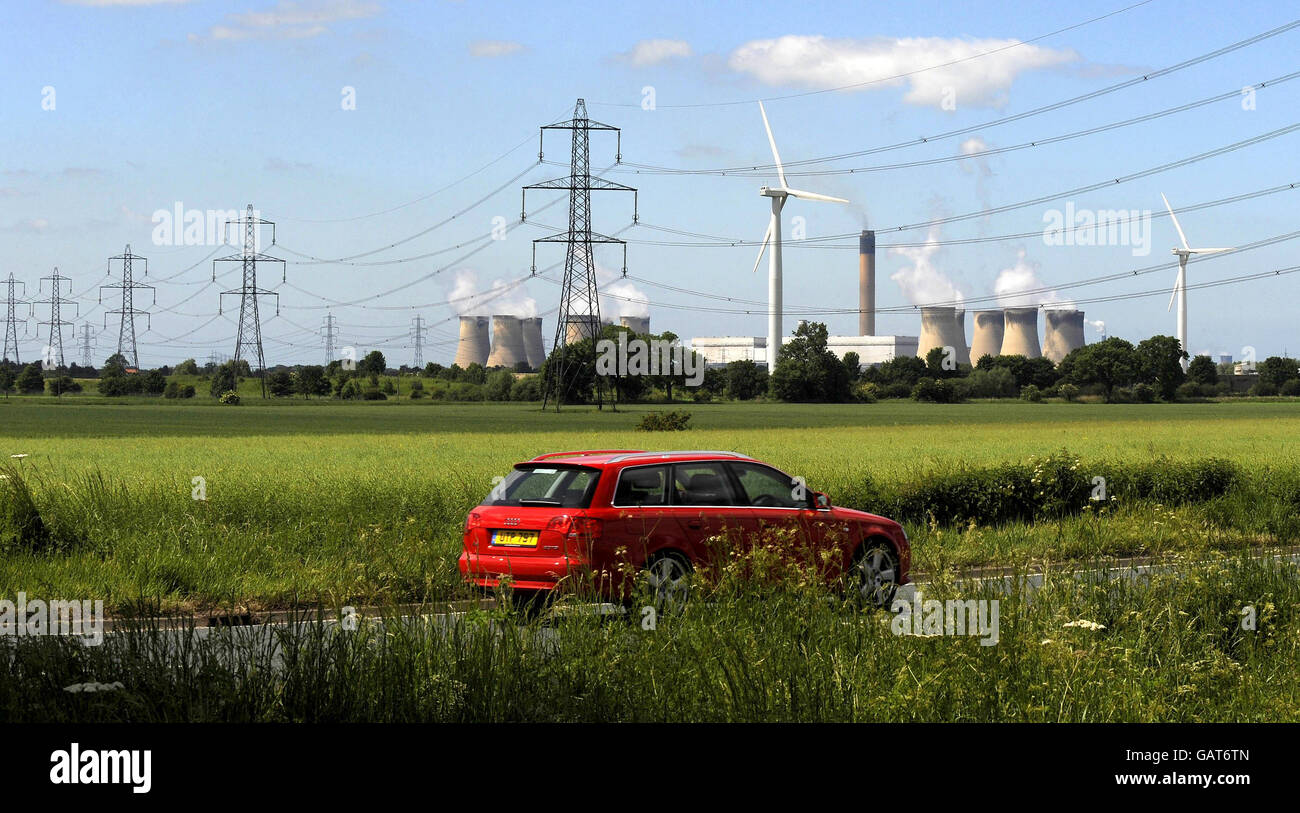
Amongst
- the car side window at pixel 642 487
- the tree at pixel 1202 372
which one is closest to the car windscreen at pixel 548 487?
the car side window at pixel 642 487

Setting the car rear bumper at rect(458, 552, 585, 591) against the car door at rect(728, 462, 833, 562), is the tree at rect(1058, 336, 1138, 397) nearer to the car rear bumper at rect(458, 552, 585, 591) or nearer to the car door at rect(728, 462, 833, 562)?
the car door at rect(728, 462, 833, 562)

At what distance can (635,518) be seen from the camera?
1216 centimetres

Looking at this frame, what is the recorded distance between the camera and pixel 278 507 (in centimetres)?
1823

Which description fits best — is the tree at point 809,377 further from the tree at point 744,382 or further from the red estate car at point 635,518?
the red estate car at point 635,518

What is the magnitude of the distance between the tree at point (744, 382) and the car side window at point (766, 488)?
458ft

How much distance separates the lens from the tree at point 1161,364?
157500 mm

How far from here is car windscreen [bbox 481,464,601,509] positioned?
12.2m

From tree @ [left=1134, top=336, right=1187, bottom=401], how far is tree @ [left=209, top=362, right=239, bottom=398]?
4252 inches

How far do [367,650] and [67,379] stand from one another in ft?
485

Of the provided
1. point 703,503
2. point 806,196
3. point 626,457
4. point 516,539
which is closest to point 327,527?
point 516,539

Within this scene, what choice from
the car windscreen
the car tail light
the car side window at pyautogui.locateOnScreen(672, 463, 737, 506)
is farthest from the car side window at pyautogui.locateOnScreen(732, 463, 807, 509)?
the car tail light
